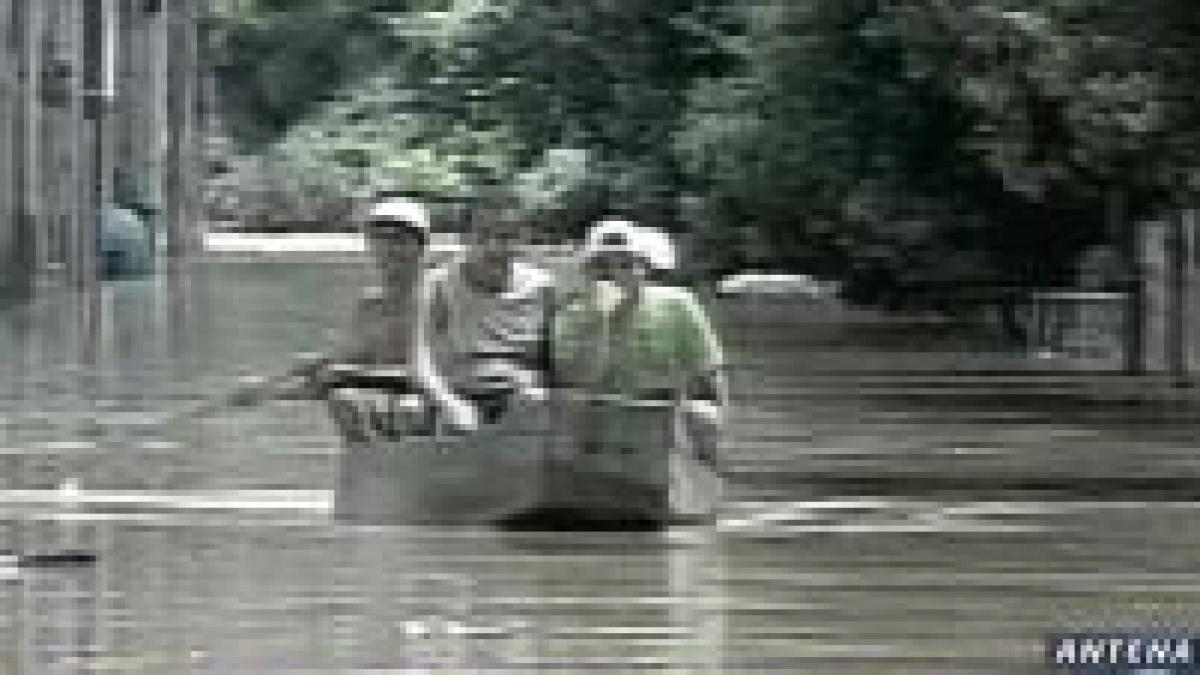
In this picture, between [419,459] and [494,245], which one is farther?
[494,245]

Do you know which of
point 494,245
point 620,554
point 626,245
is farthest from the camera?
point 494,245

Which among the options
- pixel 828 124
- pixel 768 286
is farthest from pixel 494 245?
pixel 768 286

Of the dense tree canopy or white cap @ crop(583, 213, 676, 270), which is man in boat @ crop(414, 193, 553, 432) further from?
the dense tree canopy

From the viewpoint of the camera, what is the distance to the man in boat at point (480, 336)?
46.7 feet

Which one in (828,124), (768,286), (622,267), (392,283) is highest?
(622,267)

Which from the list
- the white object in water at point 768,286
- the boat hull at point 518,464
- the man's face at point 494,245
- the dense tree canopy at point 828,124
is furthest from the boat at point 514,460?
the white object in water at point 768,286

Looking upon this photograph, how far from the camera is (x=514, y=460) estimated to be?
14.1 m

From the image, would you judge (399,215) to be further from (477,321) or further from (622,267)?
(622,267)

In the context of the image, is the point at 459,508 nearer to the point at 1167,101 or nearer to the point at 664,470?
the point at 664,470

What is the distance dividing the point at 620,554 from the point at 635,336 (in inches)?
44.8

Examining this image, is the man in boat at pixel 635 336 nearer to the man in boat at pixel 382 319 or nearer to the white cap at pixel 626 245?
the white cap at pixel 626 245

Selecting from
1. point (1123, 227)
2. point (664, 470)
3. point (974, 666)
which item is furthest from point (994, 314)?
point (974, 666)

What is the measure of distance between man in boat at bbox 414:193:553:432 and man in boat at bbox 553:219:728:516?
0.18 m

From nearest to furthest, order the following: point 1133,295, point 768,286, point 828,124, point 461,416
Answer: point 461,416, point 1133,295, point 828,124, point 768,286
